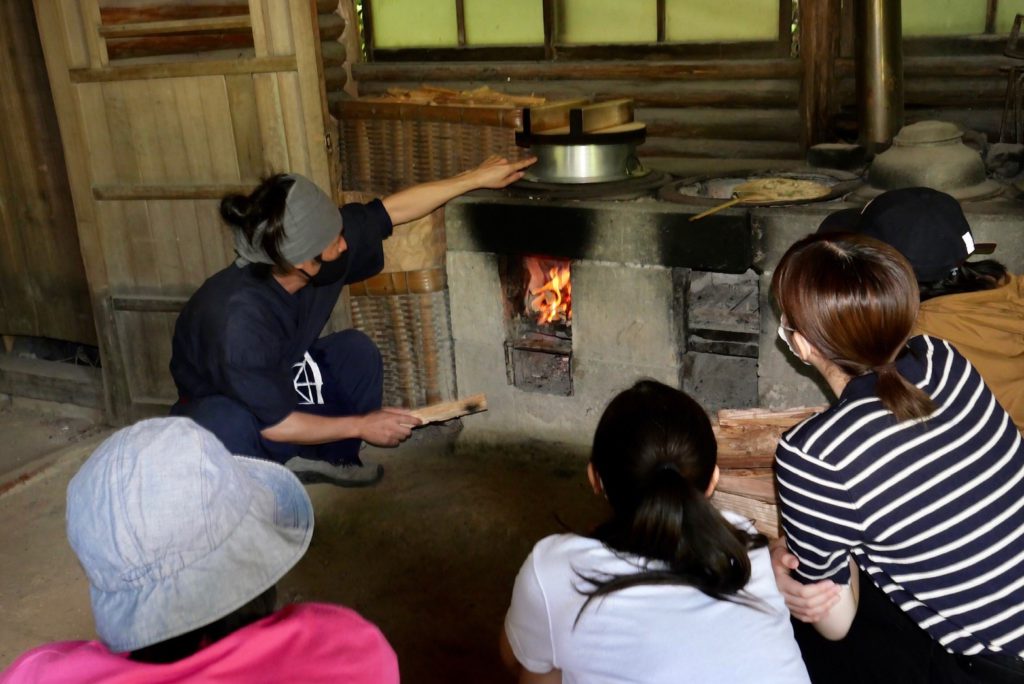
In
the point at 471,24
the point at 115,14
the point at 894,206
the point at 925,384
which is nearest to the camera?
the point at 925,384

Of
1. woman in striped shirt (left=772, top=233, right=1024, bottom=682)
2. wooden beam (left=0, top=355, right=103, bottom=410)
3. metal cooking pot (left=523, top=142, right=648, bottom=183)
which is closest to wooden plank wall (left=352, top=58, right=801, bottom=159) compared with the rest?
metal cooking pot (left=523, top=142, right=648, bottom=183)

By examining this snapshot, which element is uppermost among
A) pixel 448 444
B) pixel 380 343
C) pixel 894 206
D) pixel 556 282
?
pixel 894 206

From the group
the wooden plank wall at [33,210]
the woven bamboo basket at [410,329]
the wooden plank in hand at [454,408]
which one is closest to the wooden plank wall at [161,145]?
the woven bamboo basket at [410,329]

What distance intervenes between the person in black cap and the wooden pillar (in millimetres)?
2486

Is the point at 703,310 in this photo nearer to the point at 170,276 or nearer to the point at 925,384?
the point at 925,384

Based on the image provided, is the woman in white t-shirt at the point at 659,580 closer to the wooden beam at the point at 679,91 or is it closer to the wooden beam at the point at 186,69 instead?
the wooden beam at the point at 186,69

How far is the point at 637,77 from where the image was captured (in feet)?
18.6

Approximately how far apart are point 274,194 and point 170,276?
1.62 m

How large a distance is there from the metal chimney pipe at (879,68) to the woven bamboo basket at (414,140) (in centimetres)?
156

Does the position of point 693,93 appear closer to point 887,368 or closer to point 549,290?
point 549,290

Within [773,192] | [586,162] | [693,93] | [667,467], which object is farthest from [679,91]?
[667,467]

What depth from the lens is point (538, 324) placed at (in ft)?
15.7

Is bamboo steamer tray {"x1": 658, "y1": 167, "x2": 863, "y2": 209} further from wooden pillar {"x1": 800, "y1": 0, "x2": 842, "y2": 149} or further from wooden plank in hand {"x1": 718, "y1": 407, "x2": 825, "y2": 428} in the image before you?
wooden plank in hand {"x1": 718, "y1": 407, "x2": 825, "y2": 428}

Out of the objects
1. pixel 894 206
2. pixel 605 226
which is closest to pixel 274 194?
pixel 605 226
